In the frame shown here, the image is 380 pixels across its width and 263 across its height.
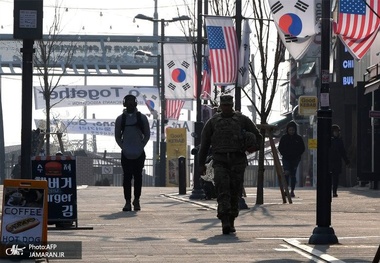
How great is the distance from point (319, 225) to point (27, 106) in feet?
11.5

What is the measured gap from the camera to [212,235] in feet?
51.6

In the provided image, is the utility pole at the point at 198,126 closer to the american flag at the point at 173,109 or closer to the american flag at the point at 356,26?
the american flag at the point at 356,26

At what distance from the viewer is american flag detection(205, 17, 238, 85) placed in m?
28.5

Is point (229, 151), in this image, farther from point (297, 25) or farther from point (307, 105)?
point (307, 105)

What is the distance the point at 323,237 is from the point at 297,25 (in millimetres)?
7420

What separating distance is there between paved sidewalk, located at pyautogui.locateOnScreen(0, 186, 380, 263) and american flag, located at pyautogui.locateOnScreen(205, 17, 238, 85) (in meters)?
5.55

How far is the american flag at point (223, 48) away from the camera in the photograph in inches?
1122

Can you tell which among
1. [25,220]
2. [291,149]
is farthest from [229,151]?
[291,149]

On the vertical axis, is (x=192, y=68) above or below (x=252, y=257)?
above

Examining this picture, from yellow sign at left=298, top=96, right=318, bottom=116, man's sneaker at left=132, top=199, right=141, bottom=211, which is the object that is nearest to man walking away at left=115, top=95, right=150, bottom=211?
man's sneaker at left=132, top=199, right=141, bottom=211

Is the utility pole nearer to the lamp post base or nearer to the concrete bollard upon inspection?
the concrete bollard

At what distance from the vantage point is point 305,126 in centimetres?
5988

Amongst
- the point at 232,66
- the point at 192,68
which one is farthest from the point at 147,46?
the point at 232,66

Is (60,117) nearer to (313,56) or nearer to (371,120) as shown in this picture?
(313,56)
